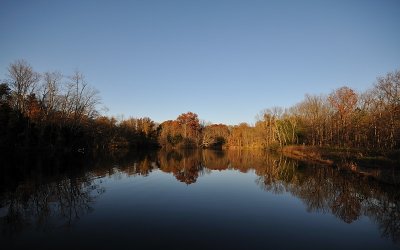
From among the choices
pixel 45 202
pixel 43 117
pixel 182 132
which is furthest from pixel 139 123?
pixel 45 202

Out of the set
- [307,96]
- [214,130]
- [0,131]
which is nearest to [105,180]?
[0,131]

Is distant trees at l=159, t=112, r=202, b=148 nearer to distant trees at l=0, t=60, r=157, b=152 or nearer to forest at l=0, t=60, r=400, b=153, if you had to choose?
forest at l=0, t=60, r=400, b=153

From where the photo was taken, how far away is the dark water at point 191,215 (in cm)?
927

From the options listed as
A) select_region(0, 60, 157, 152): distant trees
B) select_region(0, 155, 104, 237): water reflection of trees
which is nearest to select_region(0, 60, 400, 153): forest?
select_region(0, 60, 157, 152): distant trees

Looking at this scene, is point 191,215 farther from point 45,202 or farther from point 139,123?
point 139,123

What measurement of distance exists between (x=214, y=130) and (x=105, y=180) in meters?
100

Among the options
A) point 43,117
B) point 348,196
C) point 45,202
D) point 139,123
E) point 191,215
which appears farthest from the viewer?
point 139,123

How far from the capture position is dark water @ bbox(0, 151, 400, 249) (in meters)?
9.27

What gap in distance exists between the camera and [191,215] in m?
12.6

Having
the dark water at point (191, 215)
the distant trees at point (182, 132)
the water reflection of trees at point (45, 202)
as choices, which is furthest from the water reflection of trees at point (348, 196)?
the distant trees at point (182, 132)

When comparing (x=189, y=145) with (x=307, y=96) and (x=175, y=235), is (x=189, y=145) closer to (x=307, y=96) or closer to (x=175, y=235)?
(x=307, y=96)

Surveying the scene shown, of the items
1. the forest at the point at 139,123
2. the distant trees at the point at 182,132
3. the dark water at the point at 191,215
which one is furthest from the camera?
the distant trees at the point at 182,132

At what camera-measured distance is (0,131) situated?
120ft

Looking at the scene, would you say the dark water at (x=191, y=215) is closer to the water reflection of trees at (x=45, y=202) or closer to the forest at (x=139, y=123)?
the water reflection of trees at (x=45, y=202)
